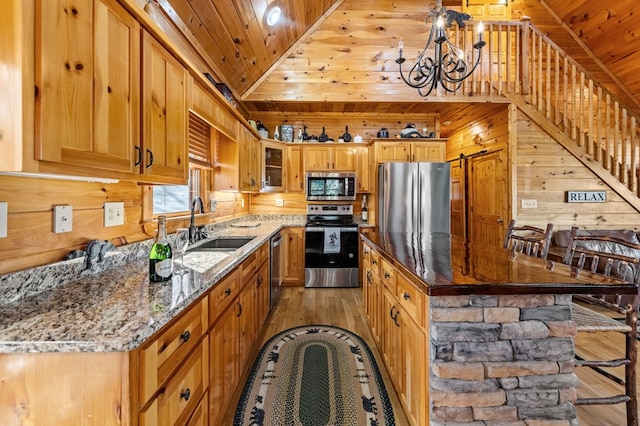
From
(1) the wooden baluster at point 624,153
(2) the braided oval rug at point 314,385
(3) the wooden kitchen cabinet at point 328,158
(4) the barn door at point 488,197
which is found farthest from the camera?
(3) the wooden kitchen cabinet at point 328,158

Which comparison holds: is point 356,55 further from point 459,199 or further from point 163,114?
point 163,114

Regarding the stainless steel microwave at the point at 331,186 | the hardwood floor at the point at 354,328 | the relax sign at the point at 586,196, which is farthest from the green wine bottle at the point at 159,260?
the relax sign at the point at 586,196

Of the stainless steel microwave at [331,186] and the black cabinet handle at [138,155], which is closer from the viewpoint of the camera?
the black cabinet handle at [138,155]

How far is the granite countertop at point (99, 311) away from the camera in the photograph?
0.75m

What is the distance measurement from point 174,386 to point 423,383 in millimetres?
1024

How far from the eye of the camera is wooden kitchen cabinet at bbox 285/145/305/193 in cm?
446

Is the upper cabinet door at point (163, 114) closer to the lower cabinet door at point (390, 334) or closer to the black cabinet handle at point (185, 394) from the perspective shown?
the black cabinet handle at point (185, 394)

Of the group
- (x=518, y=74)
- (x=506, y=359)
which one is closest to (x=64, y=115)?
(x=506, y=359)

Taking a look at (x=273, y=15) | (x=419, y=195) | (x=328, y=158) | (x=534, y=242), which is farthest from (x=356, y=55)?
(x=534, y=242)

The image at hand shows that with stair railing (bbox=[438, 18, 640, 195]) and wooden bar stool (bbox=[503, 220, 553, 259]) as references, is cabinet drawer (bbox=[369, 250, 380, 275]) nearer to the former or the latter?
wooden bar stool (bbox=[503, 220, 553, 259])

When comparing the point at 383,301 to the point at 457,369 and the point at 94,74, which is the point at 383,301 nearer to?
the point at 457,369

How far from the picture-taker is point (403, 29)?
4211 mm

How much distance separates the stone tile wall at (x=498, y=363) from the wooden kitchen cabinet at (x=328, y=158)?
11.3 ft

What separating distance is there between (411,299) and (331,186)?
3066 mm
